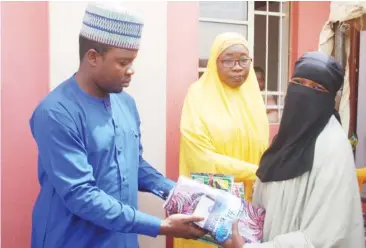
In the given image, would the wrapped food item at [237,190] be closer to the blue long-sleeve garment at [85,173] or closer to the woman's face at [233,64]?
the blue long-sleeve garment at [85,173]

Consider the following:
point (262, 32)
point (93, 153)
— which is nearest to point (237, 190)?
point (93, 153)

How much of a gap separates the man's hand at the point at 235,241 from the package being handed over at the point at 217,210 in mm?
15

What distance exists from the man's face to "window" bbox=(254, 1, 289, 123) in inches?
87.9

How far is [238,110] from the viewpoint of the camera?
271cm

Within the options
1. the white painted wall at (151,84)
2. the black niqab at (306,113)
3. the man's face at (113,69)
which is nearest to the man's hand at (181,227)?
the black niqab at (306,113)

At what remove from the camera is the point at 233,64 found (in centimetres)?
266

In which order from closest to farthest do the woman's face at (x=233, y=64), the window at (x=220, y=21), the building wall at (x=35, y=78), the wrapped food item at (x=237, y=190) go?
the wrapped food item at (x=237, y=190)
the building wall at (x=35, y=78)
the woman's face at (x=233, y=64)
the window at (x=220, y=21)

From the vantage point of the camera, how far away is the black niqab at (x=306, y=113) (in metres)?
1.52

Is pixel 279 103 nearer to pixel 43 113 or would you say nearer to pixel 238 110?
pixel 238 110

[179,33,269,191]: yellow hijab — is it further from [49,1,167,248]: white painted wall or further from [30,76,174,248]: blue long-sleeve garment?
[30,76,174,248]: blue long-sleeve garment

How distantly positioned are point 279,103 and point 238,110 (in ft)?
4.06

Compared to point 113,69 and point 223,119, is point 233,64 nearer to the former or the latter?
point 223,119

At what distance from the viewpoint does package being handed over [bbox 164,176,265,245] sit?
1.62 meters

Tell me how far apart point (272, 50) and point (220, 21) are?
0.65 metres
